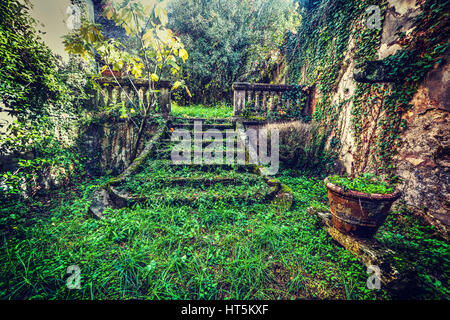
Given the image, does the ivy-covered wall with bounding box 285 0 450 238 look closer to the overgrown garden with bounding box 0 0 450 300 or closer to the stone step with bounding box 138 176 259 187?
the overgrown garden with bounding box 0 0 450 300

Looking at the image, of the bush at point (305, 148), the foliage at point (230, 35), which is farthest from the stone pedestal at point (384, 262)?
the foliage at point (230, 35)

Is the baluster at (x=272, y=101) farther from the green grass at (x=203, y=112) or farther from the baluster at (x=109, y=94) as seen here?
the baluster at (x=109, y=94)

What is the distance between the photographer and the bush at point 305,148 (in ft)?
14.4

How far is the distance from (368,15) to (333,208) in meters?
4.09

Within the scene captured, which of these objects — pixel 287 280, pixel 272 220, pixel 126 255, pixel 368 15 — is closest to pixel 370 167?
pixel 272 220

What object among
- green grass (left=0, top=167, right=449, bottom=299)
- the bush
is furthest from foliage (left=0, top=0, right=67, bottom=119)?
the bush

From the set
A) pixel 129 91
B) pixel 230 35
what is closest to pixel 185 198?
pixel 129 91

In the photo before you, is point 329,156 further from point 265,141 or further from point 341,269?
point 341,269

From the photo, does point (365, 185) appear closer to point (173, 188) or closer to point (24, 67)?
point (173, 188)

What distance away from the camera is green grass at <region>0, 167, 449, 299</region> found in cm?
149

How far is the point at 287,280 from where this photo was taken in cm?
164

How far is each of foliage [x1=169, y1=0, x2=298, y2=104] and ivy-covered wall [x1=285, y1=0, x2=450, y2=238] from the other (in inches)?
201

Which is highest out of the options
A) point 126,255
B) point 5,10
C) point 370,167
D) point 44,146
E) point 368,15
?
point 368,15
